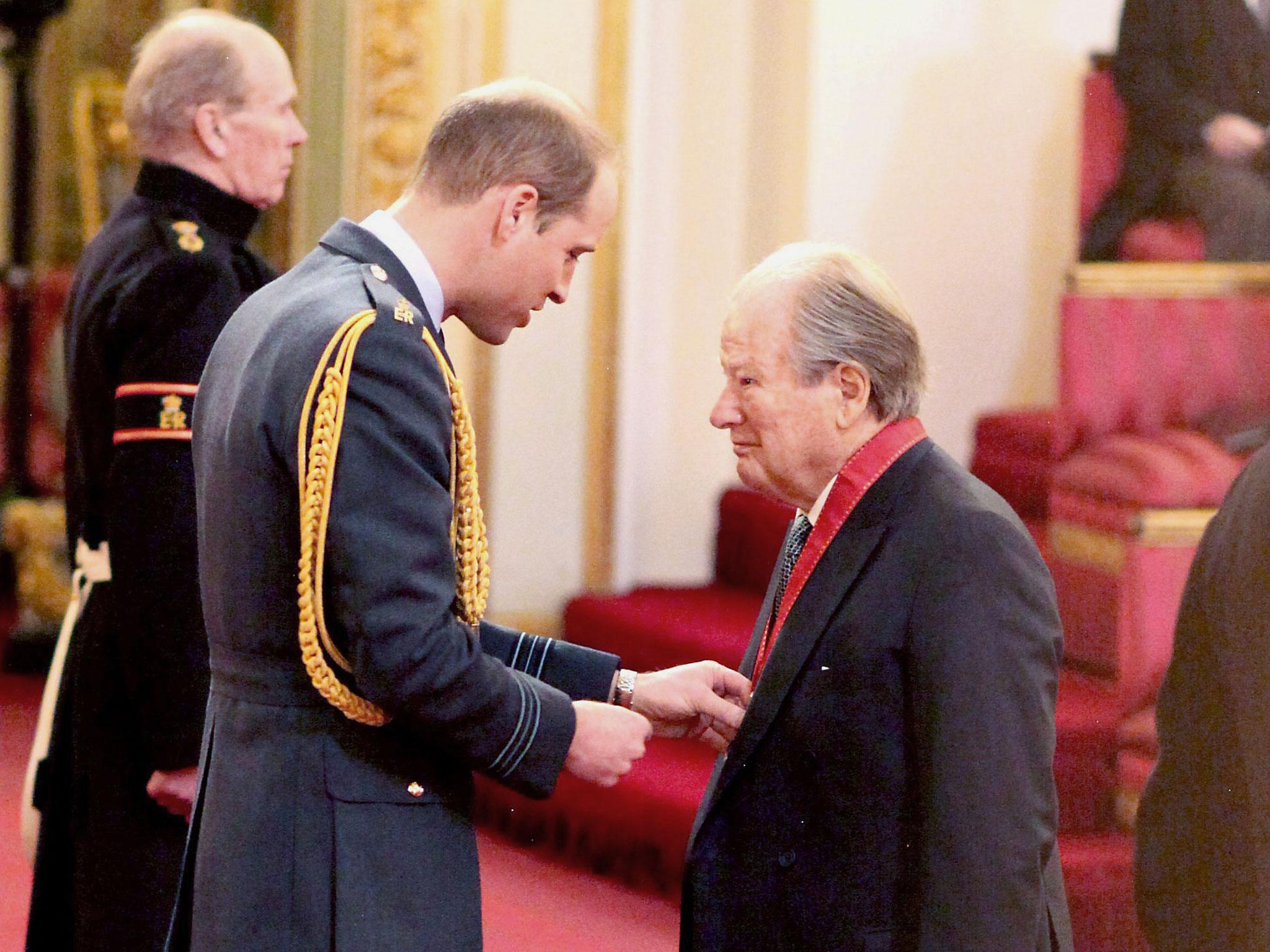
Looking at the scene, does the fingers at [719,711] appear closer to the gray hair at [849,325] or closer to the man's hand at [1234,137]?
the gray hair at [849,325]

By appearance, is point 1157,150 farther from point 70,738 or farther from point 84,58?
point 84,58

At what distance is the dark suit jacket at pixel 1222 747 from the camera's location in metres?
2.52

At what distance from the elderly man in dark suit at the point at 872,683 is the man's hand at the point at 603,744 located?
13 cm

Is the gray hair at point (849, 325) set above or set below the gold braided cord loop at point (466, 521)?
above

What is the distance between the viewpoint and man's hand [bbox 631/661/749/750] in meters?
1.88

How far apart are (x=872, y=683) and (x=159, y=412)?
1.13 metres

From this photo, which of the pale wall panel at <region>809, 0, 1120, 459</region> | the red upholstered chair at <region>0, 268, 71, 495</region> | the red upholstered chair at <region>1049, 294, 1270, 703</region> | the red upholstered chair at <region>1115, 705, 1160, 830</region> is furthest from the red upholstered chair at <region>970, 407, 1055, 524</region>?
the red upholstered chair at <region>0, 268, 71, 495</region>

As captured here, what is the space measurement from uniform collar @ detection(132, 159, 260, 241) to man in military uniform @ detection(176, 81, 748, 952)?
2.28 feet

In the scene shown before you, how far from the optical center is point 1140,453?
3787 millimetres

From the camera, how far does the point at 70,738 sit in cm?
247

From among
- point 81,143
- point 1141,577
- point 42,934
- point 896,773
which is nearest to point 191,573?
→ point 42,934

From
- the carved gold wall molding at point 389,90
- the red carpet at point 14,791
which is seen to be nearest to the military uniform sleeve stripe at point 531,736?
the red carpet at point 14,791

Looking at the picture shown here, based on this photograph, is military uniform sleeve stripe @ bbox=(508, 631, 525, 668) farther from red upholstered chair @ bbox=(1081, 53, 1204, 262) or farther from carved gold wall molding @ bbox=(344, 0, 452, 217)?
carved gold wall molding @ bbox=(344, 0, 452, 217)

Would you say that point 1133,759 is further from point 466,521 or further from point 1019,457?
point 466,521
